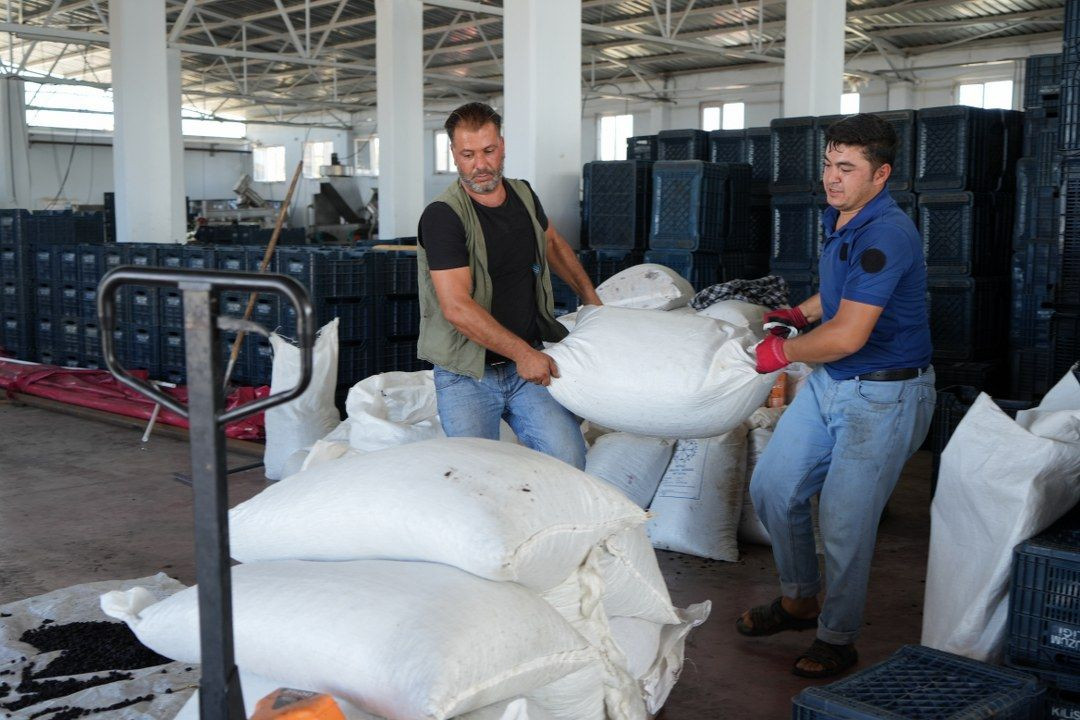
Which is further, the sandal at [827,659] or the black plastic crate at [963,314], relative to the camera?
the black plastic crate at [963,314]

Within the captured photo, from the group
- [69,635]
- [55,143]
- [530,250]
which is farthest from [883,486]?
[55,143]

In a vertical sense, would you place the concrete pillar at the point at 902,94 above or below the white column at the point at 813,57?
above

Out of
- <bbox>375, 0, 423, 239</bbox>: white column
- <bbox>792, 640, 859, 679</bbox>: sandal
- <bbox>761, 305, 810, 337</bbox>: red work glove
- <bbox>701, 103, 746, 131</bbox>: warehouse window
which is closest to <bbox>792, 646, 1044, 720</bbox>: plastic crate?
<bbox>792, 640, 859, 679</bbox>: sandal

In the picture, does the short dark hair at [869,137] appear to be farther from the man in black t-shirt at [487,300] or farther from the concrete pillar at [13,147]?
the concrete pillar at [13,147]

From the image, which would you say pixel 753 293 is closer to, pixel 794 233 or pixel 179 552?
pixel 179 552

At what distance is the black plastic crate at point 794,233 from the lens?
21.5 feet

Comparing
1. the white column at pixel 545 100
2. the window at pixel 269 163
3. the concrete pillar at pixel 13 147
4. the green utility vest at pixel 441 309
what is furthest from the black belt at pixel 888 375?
the window at pixel 269 163

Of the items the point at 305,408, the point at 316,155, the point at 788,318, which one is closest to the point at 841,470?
the point at 788,318

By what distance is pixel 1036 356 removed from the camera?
5832 millimetres

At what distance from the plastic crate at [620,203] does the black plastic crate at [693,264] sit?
41 cm

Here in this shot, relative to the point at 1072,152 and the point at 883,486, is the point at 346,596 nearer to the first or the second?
the point at 883,486

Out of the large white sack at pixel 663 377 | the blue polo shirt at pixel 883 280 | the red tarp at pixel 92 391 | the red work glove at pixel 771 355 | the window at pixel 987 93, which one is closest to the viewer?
the blue polo shirt at pixel 883 280

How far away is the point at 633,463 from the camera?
4117 mm

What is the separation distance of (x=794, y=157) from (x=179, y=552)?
14.1ft
